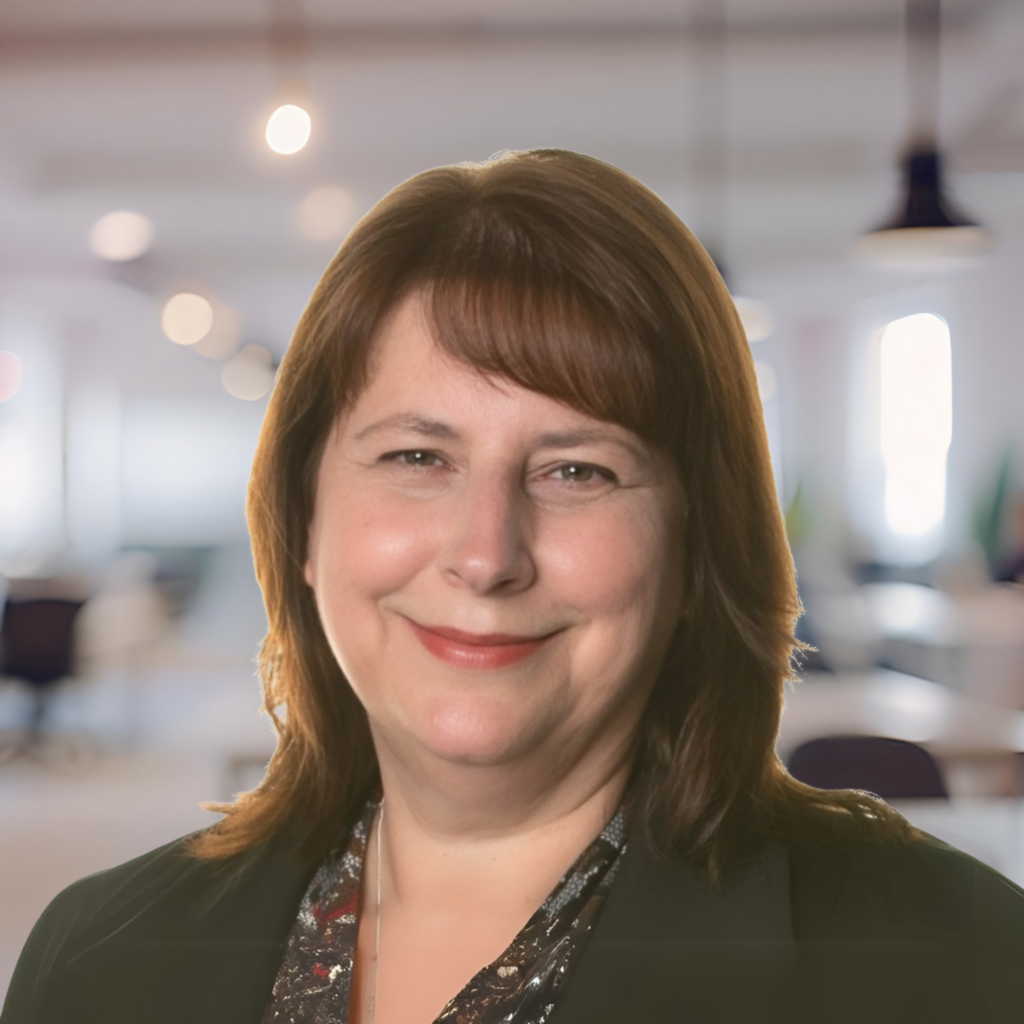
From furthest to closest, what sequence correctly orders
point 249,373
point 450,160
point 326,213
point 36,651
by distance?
point 36,651, point 326,213, point 450,160, point 249,373

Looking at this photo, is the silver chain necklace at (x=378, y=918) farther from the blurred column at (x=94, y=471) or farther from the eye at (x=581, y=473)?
the blurred column at (x=94, y=471)

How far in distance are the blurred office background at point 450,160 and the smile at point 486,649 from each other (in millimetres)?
976

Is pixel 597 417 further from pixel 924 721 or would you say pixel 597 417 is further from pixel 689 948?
pixel 924 721

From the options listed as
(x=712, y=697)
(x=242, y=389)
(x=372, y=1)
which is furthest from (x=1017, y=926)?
(x=372, y=1)

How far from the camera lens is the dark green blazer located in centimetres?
106

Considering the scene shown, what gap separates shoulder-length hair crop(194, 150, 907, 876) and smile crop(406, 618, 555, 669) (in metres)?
0.19

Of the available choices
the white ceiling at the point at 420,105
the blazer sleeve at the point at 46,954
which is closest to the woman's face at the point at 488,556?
the blazer sleeve at the point at 46,954

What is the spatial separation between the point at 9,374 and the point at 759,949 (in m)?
1.70

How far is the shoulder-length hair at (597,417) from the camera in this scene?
1.00 metres

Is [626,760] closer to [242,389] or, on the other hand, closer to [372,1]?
[242,389]

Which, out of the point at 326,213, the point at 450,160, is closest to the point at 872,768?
the point at 450,160

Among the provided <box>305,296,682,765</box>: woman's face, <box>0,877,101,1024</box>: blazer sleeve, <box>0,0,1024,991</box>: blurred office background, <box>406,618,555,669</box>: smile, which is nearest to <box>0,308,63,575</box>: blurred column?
<box>0,0,1024,991</box>: blurred office background

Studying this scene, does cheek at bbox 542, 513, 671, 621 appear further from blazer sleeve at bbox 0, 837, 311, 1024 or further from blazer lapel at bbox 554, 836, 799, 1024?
blazer sleeve at bbox 0, 837, 311, 1024

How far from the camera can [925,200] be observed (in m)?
2.20
